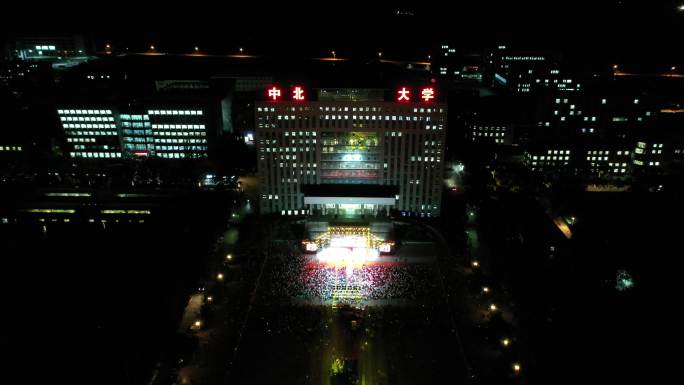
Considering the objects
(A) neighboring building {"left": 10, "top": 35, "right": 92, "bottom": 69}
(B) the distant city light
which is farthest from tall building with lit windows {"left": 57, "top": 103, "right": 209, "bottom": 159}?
(B) the distant city light

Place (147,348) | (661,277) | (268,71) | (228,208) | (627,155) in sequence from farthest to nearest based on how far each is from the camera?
1. (268,71)
2. (627,155)
3. (228,208)
4. (661,277)
5. (147,348)

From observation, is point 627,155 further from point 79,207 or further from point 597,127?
point 79,207

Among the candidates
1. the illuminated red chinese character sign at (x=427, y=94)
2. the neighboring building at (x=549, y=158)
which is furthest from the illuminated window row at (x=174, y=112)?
the neighboring building at (x=549, y=158)

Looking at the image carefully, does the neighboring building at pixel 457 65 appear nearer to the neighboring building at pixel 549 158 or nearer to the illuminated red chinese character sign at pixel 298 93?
the neighboring building at pixel 549 158

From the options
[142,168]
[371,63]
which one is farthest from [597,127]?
[142,168]

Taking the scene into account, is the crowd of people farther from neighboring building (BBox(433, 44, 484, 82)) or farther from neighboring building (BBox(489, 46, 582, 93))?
neighboring building (BBox(433, 44, 484, 82))

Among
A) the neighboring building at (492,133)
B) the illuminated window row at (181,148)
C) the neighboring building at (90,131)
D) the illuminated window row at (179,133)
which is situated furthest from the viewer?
the neighboring building at (492,133)
